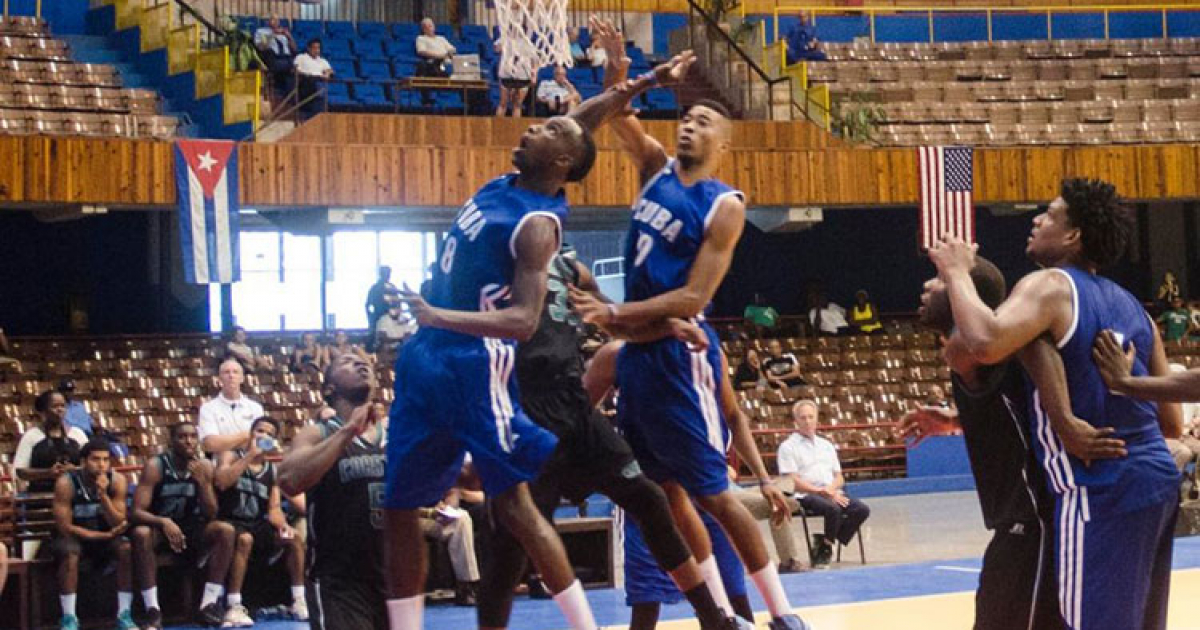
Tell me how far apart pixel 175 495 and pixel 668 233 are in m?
5.33

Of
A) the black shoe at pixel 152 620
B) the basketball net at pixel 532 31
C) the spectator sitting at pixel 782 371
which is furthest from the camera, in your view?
the spectator sitting at pixel 782 371

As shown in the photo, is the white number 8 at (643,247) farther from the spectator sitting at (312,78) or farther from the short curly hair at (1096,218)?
the spectator sitting at (312,78)

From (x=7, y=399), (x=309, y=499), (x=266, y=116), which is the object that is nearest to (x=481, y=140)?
(x=266, y=116)

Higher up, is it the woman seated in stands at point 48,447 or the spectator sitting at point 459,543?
the woman seated in stands at point 48,447

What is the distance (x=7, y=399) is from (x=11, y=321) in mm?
4906

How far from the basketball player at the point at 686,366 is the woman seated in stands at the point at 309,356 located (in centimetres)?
1268

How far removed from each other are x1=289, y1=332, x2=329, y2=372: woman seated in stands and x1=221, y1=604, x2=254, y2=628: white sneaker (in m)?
8.48

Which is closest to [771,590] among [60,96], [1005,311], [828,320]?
[1005,311]

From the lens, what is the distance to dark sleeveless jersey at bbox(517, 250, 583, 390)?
6.14 m

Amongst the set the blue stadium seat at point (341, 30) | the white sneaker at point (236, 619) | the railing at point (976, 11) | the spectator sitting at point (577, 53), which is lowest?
the white sneaker at point (236, 619)

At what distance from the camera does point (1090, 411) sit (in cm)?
448

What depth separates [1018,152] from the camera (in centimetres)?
2142

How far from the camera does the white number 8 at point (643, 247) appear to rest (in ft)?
20.0

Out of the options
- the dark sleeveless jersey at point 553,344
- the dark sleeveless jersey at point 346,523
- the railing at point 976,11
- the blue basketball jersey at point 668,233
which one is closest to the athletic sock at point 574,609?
the dark sleeveless jersey at point 346,523
